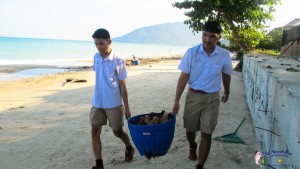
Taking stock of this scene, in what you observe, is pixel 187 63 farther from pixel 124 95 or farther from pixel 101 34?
pixel 101 34

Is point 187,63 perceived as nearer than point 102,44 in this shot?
Yes

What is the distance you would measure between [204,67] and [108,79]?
1307 mm

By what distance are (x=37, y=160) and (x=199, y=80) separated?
9.84 ft

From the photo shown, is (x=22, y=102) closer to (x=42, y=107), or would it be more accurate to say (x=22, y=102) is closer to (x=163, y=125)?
(x=42, y=107)

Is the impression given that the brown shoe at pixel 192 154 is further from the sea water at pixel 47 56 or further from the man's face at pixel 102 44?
the sea water at pixel 47 56

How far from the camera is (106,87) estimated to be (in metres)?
4.35

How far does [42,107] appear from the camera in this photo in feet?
31.8

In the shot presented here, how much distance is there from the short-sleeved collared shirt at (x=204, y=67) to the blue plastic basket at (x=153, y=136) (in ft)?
2.07

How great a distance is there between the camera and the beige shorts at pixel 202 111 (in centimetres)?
414

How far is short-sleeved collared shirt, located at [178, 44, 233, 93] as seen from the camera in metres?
4.14

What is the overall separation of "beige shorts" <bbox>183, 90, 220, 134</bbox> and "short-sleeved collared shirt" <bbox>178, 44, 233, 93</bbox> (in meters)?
0.11

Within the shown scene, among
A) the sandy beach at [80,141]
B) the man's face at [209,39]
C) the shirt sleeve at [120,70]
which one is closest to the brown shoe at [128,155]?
the sandy beach at [80,141]

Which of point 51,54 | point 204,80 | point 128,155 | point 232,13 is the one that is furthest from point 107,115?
point 51,54

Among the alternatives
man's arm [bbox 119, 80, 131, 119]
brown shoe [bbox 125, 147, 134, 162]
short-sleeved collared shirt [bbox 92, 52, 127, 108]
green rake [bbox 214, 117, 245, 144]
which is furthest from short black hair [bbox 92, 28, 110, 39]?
green rake [bbox 214, 117, 245, 144]
